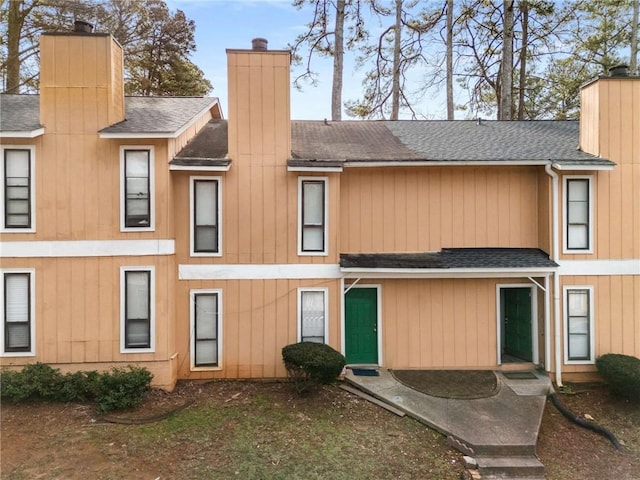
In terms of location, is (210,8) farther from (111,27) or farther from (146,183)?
(111,27)

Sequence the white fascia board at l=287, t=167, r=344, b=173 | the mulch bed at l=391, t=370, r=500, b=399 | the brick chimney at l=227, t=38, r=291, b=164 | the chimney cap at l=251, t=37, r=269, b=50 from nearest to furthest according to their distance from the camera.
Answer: the mulch bed at l=391, t=370, r=500, b=399, the white fascia board at l=287, t=167, r=344, b=173, the brick chimney at l=227, t=38, r=291, b=164, the chimney cap at l=251, t=37, r=269, b=50

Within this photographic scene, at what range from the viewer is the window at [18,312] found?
8.64 metres

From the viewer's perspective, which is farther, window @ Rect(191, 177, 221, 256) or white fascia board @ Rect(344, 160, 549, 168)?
white fascia board @ Rect(344, 160, 549, 168)

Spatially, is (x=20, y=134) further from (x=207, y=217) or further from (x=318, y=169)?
(x=318, y=169)

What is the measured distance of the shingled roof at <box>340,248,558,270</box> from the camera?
9.67m

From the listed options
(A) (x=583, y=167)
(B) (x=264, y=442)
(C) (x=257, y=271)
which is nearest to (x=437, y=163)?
(A) (x=583, y=167)

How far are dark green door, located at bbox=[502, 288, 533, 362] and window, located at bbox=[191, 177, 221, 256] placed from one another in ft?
27.7

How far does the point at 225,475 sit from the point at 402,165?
8043mm

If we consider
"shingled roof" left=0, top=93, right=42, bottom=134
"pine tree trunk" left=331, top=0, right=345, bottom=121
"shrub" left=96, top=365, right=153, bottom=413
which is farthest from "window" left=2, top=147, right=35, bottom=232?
"pine tree trunk" left=331, top=0, right=345, bottom=121

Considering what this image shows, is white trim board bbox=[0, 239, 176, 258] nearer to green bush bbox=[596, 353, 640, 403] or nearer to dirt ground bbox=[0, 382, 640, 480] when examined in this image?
dirt ground bbox=[0, 382, 640, 480]

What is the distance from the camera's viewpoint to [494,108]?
786 inches

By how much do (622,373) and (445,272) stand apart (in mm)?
4599

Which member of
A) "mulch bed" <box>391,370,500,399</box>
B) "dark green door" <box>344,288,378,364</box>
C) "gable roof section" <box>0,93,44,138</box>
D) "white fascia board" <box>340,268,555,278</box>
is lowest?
"mulch bed" <box>391,370,500,399</box>

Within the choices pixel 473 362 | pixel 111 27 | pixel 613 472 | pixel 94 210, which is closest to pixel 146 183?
pixel 94 210
